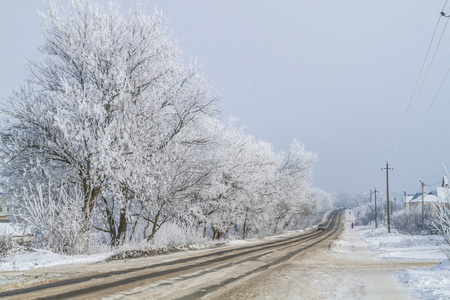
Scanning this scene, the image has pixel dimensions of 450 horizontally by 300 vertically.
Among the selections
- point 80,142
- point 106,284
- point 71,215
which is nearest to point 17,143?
point 80,142

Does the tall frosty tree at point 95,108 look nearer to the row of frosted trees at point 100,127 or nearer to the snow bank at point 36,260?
the row of frosted trees at point 100,127

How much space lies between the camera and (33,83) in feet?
41.9

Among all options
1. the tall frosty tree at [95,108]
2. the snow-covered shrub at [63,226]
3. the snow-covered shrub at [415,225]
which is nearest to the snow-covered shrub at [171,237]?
the tall frosty tree at [95,108]

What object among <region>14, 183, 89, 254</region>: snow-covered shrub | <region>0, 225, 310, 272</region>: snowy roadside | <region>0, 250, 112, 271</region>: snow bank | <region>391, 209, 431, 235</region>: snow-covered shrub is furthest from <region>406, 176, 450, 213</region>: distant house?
<region>14, 183, 89, 254</region>: snow-covered shrub

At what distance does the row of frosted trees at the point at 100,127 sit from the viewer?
1188 cm

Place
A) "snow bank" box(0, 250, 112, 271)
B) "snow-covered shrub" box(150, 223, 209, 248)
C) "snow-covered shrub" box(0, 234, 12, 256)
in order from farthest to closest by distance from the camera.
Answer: "snow-covered shrub" box(150, 223, 209, 248) < "snow-covered shrub" box(0, 234, 12, 256) < "snow bank" box(0, 250, 112, 271)

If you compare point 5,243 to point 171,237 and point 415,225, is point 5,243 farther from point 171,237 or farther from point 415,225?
point 415,225

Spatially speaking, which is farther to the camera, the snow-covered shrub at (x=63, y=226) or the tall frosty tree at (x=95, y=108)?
the tall frosty tree at (x=95, y=108)

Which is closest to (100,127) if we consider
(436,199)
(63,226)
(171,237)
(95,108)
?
(95,108)

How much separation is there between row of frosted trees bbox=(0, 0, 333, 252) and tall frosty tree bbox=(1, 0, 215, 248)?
0.04 m

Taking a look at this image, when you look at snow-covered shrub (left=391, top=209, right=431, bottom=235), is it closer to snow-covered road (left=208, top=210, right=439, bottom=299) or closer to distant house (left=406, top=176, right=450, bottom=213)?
distant house (left=406, top=176, right=450, bottom=213)

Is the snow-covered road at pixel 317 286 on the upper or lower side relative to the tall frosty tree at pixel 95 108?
lower

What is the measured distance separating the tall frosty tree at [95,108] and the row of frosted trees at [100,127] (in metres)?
0.04

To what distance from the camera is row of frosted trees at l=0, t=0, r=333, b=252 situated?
39.0 ft
